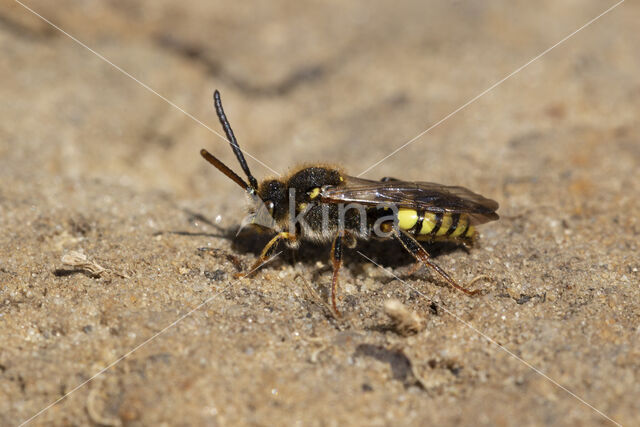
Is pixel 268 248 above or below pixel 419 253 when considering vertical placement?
below

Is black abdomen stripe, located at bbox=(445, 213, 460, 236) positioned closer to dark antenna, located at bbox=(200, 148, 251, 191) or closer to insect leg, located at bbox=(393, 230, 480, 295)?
insect leg, located at bbox=(393, 230, 480, 295)

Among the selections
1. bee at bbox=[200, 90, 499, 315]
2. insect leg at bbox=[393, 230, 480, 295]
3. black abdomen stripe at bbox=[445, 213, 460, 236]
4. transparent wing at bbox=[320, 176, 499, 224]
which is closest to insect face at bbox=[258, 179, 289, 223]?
bee at bbox=[200, 90, 499, 315]

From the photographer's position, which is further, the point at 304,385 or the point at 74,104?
the point at 74,104

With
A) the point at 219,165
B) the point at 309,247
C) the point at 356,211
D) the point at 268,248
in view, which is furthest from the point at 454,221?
the point at 219,165

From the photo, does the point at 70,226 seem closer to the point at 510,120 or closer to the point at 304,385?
the point at 304,385

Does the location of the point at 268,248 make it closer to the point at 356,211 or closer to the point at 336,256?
the point at 336,256

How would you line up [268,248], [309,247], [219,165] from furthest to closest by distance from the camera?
[309,247] < [268,248] < [219,165]

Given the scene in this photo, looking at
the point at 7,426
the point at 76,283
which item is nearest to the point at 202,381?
the point at 7,426
